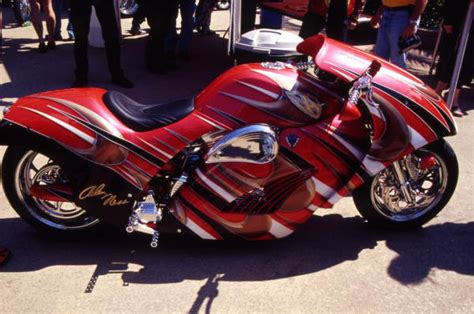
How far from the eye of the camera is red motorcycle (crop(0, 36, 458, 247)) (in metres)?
2.77

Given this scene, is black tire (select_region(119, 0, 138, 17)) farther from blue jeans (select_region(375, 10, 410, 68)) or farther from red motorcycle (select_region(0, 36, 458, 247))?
red motorcycle (select_region(0, 36, 458, 247))

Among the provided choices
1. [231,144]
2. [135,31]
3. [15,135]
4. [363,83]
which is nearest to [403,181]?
[363,83]

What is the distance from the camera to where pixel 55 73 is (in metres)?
6.50

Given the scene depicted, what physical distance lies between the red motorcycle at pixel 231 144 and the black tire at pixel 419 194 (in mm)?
208

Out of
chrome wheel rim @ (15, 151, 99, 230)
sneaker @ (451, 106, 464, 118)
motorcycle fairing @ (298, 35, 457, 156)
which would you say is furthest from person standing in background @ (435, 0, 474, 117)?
chrome wheel rim @ (15, 151, 99, 230)

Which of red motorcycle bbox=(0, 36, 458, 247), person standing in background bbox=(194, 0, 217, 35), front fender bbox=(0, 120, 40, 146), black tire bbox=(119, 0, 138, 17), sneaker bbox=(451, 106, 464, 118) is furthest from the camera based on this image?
black tire bbox=(119, 0, 138, 17)

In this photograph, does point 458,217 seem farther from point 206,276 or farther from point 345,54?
point 206,276

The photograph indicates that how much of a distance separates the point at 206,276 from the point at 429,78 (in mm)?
5410

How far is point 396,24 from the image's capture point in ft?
16.6

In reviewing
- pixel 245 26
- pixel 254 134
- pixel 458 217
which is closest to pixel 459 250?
pixel 458 217

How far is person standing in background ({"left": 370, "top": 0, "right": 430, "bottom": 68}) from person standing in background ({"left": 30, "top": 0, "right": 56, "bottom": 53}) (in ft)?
14.8

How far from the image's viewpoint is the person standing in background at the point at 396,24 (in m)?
4.74

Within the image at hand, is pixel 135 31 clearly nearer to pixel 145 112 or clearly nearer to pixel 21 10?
pixel 21 10
